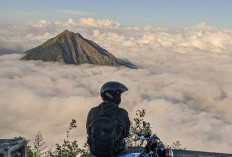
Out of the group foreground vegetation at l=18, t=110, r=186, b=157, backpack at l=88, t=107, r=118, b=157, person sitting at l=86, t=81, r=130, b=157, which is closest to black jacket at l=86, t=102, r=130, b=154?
person sitting at l=86, t=81, r=130, b=157

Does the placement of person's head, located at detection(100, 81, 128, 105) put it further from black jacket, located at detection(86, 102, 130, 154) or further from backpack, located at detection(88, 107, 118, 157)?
backpack, located at detection(88, 107, 118, 157)

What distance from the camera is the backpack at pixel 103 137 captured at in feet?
21.9

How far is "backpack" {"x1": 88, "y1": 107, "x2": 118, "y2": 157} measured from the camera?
21.9 feet

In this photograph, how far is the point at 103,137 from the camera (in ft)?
22.0

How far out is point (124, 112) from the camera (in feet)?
23.5

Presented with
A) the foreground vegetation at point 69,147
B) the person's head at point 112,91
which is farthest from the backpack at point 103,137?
the foreground vegetation at point 69,147

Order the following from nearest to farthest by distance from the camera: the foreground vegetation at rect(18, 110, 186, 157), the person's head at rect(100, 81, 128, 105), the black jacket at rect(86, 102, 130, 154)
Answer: the black jacket at rect(86, 102, 130, 154)
the person's head at rect(100, 81, 128, 105)
the foreground vegetation at rect(18, 110, 186, 157)

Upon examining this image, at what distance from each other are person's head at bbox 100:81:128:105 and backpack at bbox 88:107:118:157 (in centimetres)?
66

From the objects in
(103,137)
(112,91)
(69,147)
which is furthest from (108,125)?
(69,147)

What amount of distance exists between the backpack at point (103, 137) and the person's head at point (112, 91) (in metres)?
0.66

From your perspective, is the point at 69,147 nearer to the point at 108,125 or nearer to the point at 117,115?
the point at 117,115

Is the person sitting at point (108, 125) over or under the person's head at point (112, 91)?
under

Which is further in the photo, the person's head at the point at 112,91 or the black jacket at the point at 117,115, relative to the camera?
the person's head at the point at 112,91

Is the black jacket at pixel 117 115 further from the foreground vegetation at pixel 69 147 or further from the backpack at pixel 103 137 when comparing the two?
the foreground vegetation at pixel 69 147
